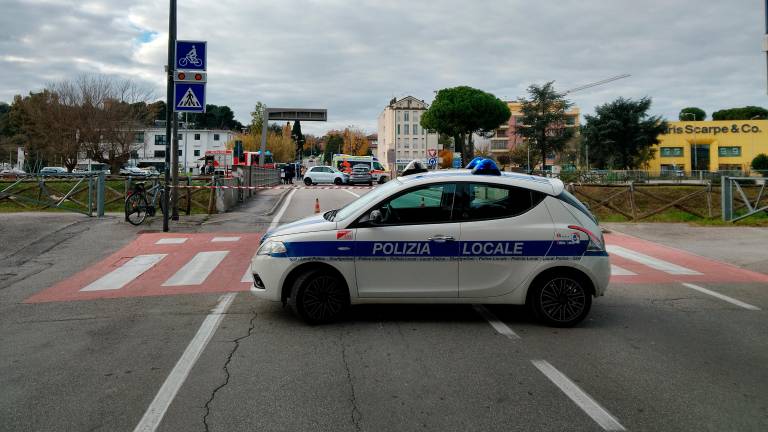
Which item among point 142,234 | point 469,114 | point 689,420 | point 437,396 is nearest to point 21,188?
point 142,234

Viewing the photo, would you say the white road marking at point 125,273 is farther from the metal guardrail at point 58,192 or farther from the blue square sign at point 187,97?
the metal guardrail at point 58,192

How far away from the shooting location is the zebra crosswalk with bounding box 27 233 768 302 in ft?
28.1

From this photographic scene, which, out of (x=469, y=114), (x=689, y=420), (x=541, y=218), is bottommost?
(x=689, y=420)

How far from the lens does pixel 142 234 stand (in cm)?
1370

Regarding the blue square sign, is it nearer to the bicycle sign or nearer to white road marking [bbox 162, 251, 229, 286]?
the bicycle sign

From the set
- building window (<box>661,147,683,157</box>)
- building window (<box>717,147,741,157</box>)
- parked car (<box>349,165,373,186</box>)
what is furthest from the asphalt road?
building window (<box>717,147,741,157</box>)

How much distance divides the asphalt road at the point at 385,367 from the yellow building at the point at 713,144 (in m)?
83.3

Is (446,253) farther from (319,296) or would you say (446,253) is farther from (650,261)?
(650,261)

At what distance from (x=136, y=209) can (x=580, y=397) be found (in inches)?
523

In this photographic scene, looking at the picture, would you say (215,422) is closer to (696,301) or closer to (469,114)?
(696,301)

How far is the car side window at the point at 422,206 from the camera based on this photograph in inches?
253

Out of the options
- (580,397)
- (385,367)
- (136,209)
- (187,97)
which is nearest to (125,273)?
(136,209)

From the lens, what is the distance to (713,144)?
3275 inches

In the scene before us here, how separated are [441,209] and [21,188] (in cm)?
2135
